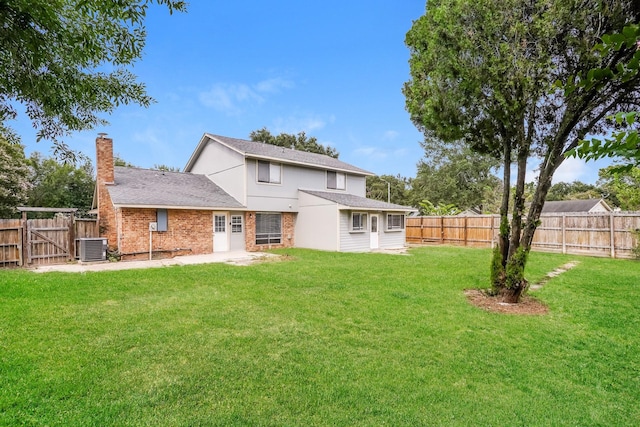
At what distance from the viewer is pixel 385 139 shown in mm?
30391

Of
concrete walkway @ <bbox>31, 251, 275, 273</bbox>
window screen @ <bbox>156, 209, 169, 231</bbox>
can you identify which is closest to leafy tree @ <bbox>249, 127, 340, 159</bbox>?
window screen @ <bbox>156, 209, 169, 231</bbox>

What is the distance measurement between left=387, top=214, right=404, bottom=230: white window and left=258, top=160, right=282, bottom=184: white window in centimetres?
687

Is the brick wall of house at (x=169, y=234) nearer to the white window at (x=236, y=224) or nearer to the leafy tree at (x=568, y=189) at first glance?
the white window at (x=236, y=224)

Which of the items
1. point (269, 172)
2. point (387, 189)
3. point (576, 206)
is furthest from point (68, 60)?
point (387, 189)

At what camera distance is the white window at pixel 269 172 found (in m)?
17.2

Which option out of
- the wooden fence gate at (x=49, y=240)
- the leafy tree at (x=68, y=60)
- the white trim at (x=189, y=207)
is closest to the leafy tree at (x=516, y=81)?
the leafy tree at (x=68, y=60)

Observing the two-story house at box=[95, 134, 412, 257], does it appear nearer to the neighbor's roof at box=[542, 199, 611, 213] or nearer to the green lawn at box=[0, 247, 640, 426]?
the green lawn at box=[0, 247, 640, 426]

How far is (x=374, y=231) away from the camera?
61.2ft

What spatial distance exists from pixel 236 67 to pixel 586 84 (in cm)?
1722

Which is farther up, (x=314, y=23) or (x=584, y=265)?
(x=314, y=23)

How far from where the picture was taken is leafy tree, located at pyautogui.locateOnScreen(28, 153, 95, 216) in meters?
29.8

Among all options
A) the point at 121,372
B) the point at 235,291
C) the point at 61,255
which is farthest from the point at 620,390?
the point at 61,255

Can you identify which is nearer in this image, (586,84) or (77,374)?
(586,84)

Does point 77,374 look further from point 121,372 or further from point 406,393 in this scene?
point 406,393
